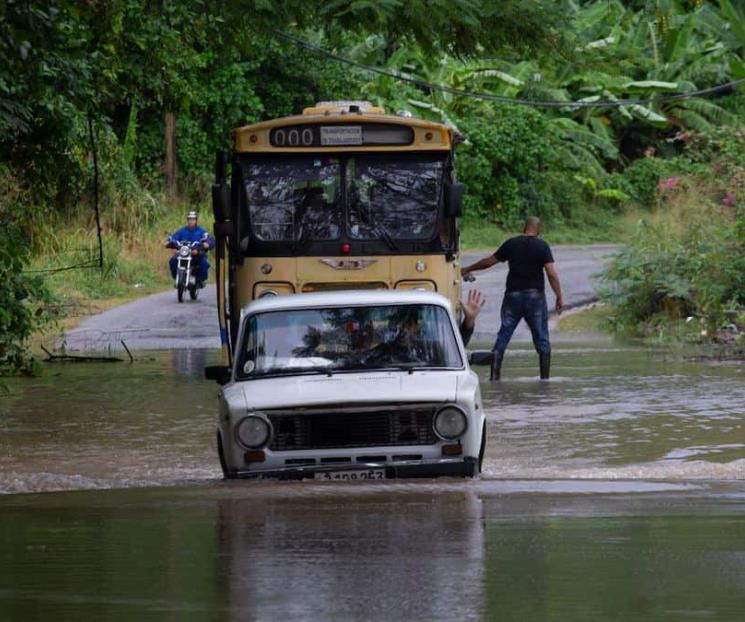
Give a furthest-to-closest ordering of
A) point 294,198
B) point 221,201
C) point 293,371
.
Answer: point 294,198
point 221,201
point 293,371

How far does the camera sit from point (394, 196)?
19484 mm

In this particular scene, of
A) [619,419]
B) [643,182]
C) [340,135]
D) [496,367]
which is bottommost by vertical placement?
[619,419]

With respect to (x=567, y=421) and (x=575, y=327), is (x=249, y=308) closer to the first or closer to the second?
(x=567, y=421)

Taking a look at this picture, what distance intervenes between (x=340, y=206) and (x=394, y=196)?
0.64 m

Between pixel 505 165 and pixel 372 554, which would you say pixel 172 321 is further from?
pixel 505 165

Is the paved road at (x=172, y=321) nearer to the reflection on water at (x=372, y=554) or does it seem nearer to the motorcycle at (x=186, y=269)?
the motorcycle at (x=186, y=269)

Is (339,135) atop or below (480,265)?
atop

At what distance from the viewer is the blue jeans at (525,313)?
20.7 metres

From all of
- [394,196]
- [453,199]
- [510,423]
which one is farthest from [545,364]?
[510,423]

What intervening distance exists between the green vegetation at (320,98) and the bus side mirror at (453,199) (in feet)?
5.30

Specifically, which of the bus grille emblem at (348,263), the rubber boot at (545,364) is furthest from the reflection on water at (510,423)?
the bus grille emblem at (348,263)

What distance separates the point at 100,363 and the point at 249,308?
1174 cm

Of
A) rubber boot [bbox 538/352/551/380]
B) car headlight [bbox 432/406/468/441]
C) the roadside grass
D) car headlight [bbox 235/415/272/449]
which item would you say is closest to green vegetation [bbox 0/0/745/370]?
the roadside grass

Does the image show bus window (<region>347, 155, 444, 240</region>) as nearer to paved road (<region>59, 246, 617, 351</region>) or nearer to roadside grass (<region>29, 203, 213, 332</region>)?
paved road (<region>59, 246, 617, 351</region>)
